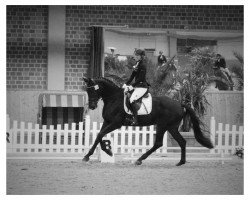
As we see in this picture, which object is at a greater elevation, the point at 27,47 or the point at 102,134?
the point at 27,47

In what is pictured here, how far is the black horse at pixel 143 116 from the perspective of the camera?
812 cm

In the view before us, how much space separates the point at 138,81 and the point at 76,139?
1670mm

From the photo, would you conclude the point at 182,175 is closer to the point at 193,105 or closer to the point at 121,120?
the point at 121,120

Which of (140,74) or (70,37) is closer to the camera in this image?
(140,74)

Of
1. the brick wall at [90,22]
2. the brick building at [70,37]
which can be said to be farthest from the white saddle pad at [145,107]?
the brick wall at [90,22]

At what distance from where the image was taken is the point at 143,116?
8344 mm

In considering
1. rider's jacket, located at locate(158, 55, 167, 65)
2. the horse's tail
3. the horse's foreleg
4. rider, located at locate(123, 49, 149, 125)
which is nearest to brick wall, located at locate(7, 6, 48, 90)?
rider's jacket, located at locate(158, 55, 167, 65)

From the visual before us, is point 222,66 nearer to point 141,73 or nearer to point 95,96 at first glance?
point 141,73

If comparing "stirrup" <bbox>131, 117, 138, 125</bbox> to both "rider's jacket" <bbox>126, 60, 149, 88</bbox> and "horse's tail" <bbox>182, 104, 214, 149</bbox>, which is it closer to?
"rider's jacket" <bbox>126, 60, 149, 88</bbox>

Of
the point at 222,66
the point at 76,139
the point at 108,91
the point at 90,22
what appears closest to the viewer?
the point at 108,91

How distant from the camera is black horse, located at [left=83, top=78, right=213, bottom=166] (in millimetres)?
8125

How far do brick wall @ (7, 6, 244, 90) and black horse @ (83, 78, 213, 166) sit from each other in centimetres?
286

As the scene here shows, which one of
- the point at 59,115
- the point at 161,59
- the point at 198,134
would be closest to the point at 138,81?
the point at 198,134

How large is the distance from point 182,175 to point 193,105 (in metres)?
2.51
